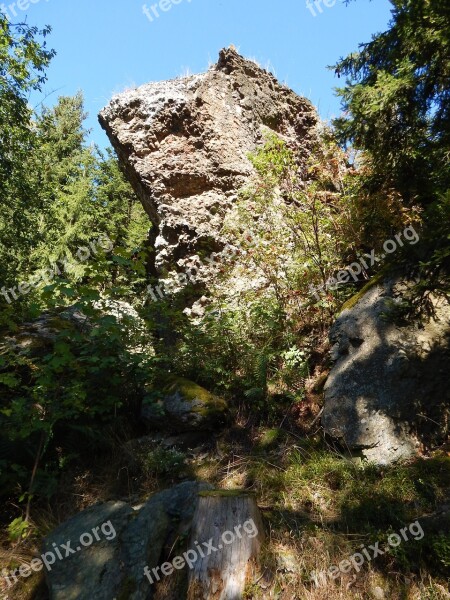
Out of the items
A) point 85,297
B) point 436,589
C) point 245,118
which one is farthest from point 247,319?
point 245,118

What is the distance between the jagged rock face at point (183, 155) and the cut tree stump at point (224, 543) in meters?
5.49

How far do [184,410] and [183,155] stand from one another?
20.1 ft

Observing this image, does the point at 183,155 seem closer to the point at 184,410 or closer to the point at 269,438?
the point at 184,410

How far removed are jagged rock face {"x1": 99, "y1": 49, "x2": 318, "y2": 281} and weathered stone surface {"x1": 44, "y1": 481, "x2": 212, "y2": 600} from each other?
520 centimetres

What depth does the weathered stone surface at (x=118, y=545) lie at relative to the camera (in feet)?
9.51

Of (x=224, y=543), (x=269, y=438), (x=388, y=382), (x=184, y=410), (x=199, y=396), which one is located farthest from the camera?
(x=199, y=396)

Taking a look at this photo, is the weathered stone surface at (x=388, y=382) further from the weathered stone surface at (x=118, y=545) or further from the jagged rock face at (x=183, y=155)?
the jagged rock face at (x=183, y=155)

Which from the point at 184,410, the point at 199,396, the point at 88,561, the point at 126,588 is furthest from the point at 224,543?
the point at 199,396

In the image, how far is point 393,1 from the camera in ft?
17.4

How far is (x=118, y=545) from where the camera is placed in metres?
3.18

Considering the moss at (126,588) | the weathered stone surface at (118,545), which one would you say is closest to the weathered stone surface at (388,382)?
the weathered stone surface at (118,545)

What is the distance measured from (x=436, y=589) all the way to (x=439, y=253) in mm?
2848

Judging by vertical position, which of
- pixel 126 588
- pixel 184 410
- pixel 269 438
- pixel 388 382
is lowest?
pixel 269 438

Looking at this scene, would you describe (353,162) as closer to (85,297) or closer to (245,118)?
(245,118)
